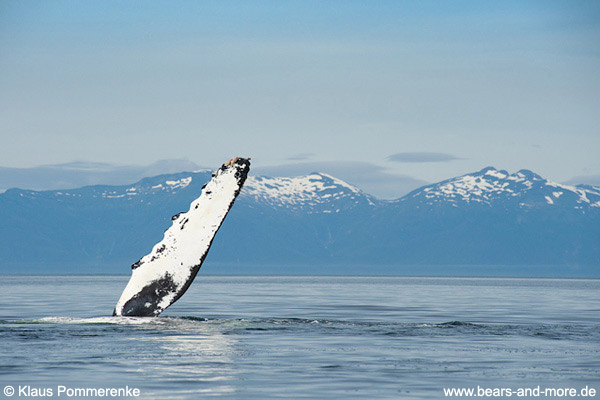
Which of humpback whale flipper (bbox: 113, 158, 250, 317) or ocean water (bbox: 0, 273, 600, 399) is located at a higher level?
humpback whale flipper (bbox: 113, 158, 250, 317)

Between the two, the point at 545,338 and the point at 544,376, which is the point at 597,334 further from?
the point at 544,376

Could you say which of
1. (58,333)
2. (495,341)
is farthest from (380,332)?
(58,333)

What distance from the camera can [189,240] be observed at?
15.3 metres

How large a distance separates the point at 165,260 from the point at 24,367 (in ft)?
12.8

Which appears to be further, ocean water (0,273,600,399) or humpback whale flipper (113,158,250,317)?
humpback whale flipper (113,158,250,317)

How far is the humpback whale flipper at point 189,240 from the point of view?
14945mm

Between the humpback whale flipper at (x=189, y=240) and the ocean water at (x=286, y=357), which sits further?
the humpback whale flipper at (x=189, y=240)

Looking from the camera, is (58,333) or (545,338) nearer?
(58,333)

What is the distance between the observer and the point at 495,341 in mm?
16328

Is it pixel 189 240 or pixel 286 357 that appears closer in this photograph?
pixel 286 357

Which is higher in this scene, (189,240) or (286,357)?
(189,240)

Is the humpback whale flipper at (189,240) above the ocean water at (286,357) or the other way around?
above

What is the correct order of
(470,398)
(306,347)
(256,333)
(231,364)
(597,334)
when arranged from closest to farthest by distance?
(470,398), (231,364), (306,347), (256,333), (597,334)

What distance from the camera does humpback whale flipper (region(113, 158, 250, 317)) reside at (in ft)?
49.0
